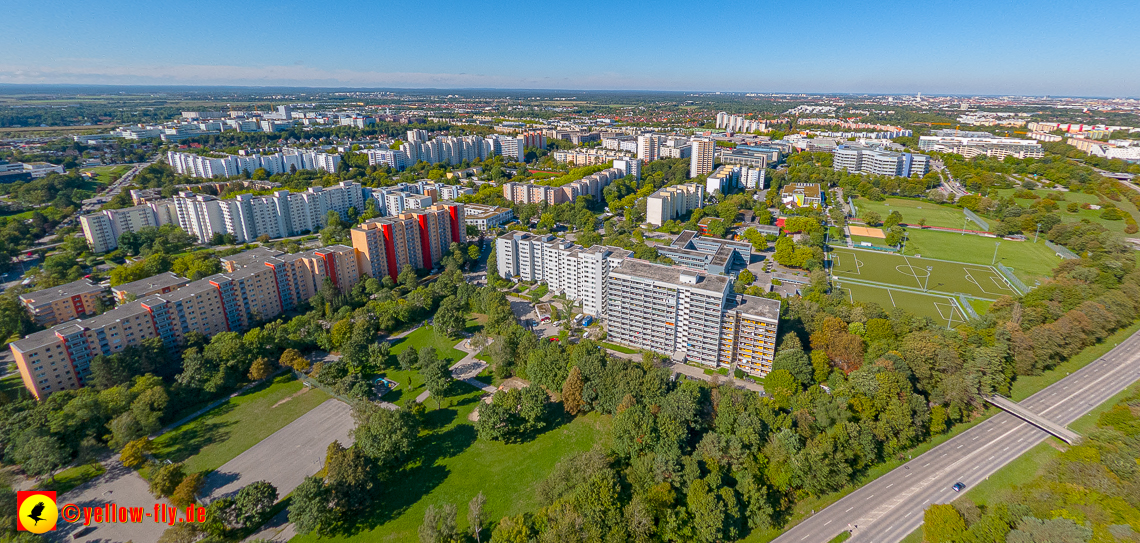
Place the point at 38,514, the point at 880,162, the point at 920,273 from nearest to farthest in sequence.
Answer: the point at 38,514, the point at 920,273, the point at 880,162

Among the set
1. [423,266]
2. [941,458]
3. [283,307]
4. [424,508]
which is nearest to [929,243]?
[941,458]

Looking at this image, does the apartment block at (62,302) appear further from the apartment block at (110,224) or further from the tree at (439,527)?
the tree at (439,527)

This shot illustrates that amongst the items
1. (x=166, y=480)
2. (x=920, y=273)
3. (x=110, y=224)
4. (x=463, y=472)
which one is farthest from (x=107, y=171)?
(x=920, y=273)

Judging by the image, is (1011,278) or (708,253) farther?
(708,253)

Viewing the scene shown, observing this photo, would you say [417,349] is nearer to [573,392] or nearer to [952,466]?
[573,392]

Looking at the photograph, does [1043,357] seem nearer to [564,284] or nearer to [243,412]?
[564,284]

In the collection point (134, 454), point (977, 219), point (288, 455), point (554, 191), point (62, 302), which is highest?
point (554, 191)

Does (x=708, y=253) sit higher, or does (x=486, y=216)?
(x=486, y=216)
